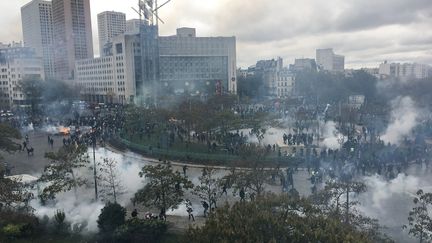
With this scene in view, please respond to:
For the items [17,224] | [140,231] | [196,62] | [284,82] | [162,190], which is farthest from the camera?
[284,82]

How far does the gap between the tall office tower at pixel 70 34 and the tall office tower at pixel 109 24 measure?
88.1 ft

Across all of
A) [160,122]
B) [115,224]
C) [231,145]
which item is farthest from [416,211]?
[160,122]

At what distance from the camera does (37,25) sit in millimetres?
95688

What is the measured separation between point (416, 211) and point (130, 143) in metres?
25.4

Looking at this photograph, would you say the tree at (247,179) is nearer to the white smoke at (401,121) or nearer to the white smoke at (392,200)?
the white smoke at (392,200)

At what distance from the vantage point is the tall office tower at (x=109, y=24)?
416 feet

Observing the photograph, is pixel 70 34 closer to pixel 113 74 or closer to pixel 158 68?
pixel 113 74

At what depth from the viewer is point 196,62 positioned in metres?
91.9

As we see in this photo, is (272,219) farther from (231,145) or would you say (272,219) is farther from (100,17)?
(100,17)

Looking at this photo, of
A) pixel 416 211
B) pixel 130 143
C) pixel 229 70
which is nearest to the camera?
pixel 416 211

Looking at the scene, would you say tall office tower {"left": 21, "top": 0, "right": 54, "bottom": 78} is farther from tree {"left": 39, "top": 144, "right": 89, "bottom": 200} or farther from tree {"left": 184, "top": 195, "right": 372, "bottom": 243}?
tree {"left": 184, "top": 195, "right": 372, "bottom": 243}

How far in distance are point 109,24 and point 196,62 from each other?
50901 millimetres

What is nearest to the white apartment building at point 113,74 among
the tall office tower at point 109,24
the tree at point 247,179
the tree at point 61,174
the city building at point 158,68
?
the city building at point 158,68

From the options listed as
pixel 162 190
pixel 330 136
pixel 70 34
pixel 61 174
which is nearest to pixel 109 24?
pixel 70 34
